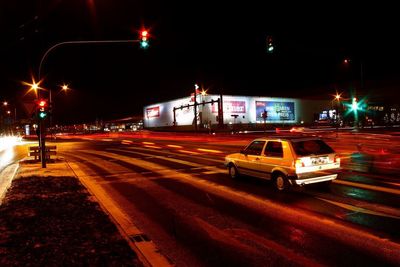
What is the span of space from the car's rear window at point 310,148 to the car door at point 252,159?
4.34 ft

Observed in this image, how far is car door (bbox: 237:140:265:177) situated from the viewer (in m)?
11.6

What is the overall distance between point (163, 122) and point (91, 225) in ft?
250

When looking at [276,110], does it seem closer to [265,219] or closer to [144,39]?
[144,39]

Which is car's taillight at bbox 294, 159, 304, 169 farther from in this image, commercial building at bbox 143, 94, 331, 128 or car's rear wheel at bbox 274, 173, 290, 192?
commercial building at bbox 143, 94, 331, 128

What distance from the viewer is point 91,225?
Answer: 24.3 ft

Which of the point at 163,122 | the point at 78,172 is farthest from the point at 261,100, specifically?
the point at 78,172

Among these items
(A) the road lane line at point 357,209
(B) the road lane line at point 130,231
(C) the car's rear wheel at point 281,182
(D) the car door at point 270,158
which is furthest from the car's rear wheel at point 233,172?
(B) the road lane line at point 130,231

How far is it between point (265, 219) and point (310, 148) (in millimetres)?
3747

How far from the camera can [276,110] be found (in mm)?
81750

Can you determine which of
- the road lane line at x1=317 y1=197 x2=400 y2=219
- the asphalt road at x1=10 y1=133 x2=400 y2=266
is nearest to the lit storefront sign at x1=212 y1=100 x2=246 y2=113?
the asphalt road at x1=10 y1=133 x2=400 y2=266

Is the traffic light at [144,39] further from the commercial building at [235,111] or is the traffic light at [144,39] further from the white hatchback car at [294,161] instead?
the commercial building at [235,111]

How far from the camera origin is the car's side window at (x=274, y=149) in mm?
10730

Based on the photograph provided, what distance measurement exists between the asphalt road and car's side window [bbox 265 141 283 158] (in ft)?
3.48

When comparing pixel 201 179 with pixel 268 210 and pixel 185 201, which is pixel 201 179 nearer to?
pixel 185 201
